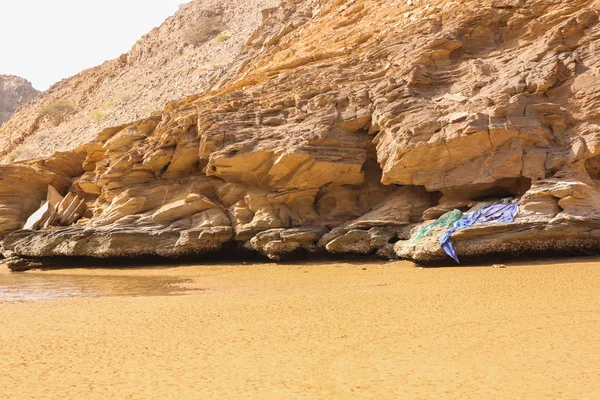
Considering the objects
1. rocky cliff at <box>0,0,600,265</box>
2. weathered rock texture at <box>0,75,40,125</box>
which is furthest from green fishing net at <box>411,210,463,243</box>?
weathered rock texture at <box>0,75,40,125</box>

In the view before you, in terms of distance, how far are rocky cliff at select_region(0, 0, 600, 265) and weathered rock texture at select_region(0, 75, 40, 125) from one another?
189ft

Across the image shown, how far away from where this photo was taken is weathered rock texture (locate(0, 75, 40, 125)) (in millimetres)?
73250

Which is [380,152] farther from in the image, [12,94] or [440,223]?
[12,94]

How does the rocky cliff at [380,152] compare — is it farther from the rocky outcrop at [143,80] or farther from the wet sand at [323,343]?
the rocky outcrop at [143,80]

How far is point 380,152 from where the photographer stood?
16.9m

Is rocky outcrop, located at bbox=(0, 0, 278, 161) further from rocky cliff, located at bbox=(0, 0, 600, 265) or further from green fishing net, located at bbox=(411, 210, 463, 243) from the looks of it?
green fishing net, located at bbox=(411, 210, 463, 243)

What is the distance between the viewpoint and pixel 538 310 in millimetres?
7320

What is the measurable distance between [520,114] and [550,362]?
11666 millimetres

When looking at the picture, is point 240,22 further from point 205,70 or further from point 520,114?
Answer: point 520,114

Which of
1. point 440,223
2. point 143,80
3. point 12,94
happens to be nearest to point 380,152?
point 440,223

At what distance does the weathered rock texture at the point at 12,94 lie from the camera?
73.2m

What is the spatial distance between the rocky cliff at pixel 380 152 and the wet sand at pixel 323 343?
4.50 meters

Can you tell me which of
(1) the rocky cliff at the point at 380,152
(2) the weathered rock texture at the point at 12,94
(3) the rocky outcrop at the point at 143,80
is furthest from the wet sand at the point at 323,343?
(2) the weathered rock texture at the point at 12,94

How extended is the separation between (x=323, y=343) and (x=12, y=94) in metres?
84.0
